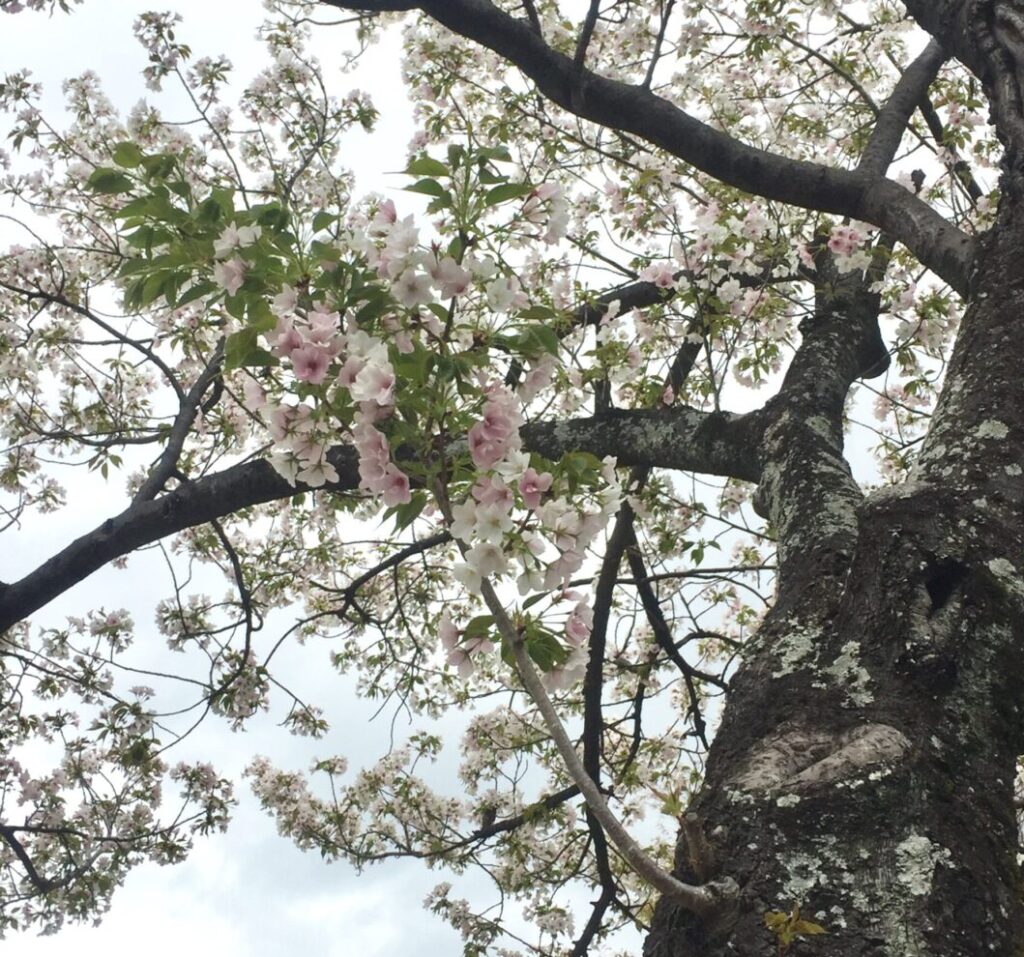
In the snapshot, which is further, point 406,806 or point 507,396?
point 406,806

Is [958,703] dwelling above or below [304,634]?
below

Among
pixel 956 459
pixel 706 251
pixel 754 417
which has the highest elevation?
pixel 706 251

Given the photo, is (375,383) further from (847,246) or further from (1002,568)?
(847,246)

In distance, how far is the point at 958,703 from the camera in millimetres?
1337

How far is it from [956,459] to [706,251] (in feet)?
7.71

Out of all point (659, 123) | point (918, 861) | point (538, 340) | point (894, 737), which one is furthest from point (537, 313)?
point (659, 123)

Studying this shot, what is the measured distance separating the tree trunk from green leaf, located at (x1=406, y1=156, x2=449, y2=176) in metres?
0.96

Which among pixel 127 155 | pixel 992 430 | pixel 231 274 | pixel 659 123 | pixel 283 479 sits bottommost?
pixel 231 274

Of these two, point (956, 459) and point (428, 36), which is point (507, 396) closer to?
point (956, 459)

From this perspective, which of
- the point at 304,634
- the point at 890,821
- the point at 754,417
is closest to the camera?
the point at 890,821

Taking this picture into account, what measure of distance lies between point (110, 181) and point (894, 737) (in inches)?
60.4

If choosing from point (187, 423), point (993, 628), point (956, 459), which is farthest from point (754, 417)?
point (187, 423)

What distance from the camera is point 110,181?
1523 mm

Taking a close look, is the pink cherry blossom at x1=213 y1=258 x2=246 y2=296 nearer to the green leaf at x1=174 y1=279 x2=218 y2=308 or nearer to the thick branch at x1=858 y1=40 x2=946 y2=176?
the green leaf at x1=174 y1=279 x2=218 y2=308
